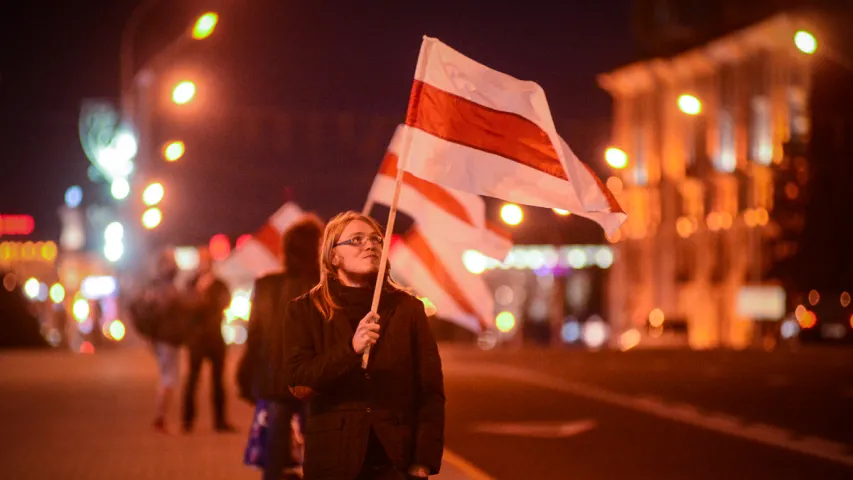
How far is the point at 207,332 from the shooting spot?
43.4 feet

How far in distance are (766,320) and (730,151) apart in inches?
341

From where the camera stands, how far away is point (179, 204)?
28.7 m

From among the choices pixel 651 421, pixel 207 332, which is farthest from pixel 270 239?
pixel 651 421

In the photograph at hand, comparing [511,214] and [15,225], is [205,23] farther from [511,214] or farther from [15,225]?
[15,225]

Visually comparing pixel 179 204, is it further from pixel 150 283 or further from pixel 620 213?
pixel 620 213

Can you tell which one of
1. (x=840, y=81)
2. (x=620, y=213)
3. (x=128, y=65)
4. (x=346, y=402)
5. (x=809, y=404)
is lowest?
(x=809, y=404)

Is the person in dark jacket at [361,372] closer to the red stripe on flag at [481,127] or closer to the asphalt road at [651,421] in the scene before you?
the red stripe on flag at [481,127]

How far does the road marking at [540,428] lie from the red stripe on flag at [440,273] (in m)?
3.24

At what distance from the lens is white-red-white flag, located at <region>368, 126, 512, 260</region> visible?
1099 centimetres

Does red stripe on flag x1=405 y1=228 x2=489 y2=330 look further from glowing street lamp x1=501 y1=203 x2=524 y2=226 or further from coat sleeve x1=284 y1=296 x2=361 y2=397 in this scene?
coat sleeve x1=284 y1=296 x2=361 y2=397

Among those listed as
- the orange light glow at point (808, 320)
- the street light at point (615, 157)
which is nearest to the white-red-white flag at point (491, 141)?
the street light at point (615, 157)

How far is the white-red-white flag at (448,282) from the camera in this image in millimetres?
11969

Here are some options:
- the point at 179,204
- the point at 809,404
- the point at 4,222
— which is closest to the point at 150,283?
the point at 809,404

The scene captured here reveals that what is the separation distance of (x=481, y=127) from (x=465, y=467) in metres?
5.73
